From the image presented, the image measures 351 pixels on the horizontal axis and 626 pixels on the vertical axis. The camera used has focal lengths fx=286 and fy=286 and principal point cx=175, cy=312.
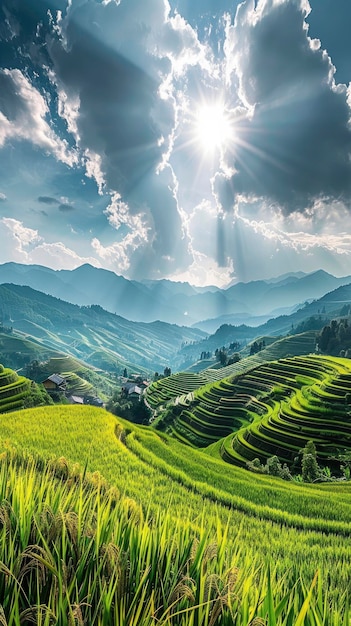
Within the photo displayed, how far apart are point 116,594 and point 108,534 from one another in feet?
1.47

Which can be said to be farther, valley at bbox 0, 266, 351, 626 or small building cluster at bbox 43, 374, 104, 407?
small building cluster at bbox 43, 374, 104, 407

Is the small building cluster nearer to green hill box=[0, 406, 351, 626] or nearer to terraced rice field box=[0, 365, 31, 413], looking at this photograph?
terraced rice field box=[0, 365, 31, 413]

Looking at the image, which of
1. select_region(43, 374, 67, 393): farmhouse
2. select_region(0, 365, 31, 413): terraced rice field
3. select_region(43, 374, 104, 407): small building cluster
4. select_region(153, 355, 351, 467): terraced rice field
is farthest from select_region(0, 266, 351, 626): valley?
select_region(43, 374, 67, 393): farmhouse

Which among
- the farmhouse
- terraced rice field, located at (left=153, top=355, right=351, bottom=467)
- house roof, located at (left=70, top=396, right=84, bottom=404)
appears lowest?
house roof, located at (left=70, top=396, right=84, bottom=404)

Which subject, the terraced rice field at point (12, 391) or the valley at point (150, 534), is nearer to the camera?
the valley at point (150, 534)

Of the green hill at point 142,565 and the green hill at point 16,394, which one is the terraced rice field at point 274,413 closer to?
the green hill at point 16,394

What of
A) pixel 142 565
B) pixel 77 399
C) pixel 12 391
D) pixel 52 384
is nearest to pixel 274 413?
pixel 12 391

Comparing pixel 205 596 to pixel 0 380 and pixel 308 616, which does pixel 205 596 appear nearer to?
pixel 308 616

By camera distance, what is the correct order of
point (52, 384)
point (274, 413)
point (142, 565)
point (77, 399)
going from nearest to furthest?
1. point (142, 565)
2. point (274, 413)
3. point (52, 384)
4. point (77, 399)

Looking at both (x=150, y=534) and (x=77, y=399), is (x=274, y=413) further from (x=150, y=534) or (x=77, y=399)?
(x=77, y=399)

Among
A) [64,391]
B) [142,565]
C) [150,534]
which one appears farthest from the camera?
[64,391]

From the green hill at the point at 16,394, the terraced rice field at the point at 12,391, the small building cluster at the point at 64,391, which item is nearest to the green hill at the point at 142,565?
the green hill at the point at 16,394

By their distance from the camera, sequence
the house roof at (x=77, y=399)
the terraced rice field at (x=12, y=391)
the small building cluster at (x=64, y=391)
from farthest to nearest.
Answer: the house roof at (x=77, y=399) < the small building cluster at (x=64, y=391) < the terraced rice field at (x=12, y=391)

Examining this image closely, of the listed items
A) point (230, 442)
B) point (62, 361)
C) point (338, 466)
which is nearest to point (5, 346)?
point (62, 361)
